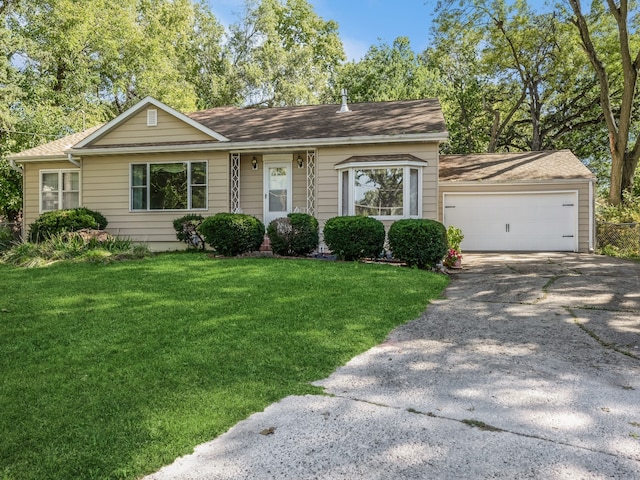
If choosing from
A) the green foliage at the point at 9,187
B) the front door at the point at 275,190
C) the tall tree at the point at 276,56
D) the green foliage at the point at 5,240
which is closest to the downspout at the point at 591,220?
the front door at the point at 275,190

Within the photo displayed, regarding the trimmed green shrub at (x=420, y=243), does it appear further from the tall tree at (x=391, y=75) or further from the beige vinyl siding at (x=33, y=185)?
the tall tree at (x=391, y=75)

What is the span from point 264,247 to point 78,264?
4.08 metres

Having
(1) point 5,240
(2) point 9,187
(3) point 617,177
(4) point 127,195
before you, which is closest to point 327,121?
(4) point 127,195

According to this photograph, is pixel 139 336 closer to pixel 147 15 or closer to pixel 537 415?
pixel 537 415

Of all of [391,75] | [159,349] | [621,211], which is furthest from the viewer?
[391,75]

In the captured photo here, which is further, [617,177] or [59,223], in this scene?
[617,177]

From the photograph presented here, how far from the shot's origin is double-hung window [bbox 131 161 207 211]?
1188cm

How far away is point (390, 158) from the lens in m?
A: 10.5

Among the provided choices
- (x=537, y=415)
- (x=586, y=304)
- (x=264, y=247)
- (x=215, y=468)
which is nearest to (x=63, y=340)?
(x=215, y=468)

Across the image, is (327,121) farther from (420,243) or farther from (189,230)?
(420,243)

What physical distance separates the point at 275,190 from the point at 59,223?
559 centimetres

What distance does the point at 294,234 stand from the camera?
9.51 meters

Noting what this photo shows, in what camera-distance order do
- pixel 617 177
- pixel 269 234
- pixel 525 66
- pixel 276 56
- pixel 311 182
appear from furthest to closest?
pixel 276 56
pixel 525 66
pixel 617 177
pixel 311 182
pixel 269 234

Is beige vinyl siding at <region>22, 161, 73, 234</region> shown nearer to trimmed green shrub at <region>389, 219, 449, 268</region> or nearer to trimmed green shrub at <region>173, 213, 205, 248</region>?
trimmed green shrub at <region>173, 213, 205, 248</region>
